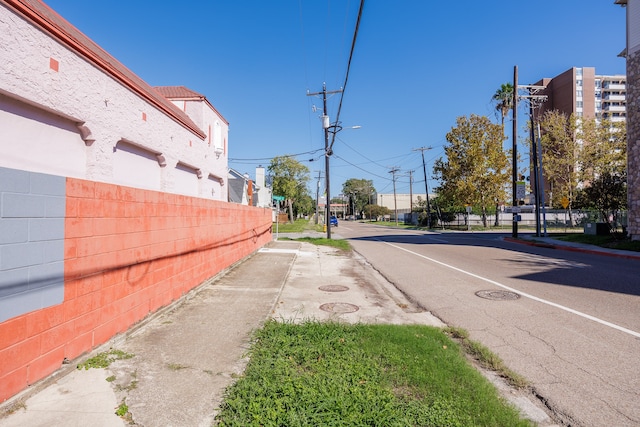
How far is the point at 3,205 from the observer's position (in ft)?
10.5

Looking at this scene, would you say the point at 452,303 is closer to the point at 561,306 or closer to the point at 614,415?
the point at 561,306

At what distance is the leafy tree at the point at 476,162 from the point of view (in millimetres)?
40812

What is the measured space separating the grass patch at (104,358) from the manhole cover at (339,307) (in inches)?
134

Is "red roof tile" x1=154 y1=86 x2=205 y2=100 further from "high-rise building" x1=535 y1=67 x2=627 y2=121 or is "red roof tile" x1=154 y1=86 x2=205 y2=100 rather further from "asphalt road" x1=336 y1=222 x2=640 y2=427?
"high-rise building" x1=535 y1=67 x2=627 y2=121

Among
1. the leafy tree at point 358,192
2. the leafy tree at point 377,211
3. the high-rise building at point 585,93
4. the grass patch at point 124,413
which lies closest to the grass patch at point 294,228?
the grass patch at point 124,413

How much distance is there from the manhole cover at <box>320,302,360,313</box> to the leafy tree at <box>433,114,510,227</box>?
36.5 meters

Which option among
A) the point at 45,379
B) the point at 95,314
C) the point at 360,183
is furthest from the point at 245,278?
the point at 360,183

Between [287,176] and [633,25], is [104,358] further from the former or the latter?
[287,176]

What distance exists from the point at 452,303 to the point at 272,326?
12.5 ft

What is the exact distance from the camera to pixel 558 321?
603 centimetres

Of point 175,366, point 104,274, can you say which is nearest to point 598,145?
point 175,366

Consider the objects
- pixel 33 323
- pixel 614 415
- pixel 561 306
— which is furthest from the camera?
pixel 561 306

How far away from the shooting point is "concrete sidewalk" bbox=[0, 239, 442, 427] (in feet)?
10.5

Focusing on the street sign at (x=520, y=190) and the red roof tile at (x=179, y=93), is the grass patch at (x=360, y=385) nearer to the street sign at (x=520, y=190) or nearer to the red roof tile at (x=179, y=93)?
the red roof tile at (x=179, y=93)
